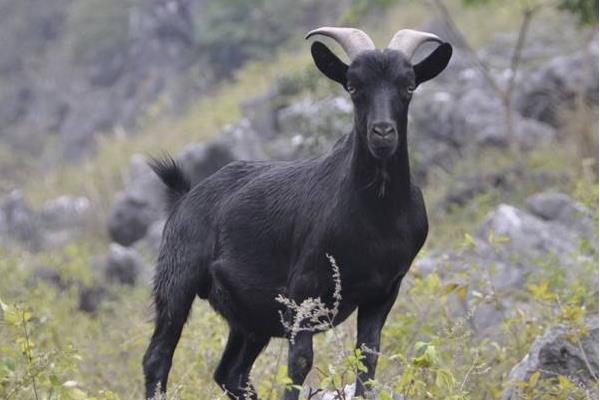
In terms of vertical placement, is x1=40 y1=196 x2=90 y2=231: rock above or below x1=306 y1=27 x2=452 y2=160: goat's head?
above

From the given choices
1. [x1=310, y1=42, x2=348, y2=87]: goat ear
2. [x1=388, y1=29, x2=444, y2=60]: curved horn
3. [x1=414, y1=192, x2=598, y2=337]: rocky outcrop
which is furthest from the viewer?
[x1=414, y1=192, x2=598, y2=337]: rocky outcrop

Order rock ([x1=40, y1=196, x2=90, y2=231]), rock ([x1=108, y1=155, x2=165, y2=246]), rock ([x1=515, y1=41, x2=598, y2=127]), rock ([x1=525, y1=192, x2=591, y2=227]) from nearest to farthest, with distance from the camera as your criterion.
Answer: rock ([x1=525, y1=192, x2=591, y2=227]), rock ([x1=515, y1=41, x2=598, y2=127]), rock ([x1=108, y1=155, x2=165, y2=246]), rock ([x1=40, y1=196, x2=90, y2=231])

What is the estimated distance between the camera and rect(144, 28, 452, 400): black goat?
6.04 metres

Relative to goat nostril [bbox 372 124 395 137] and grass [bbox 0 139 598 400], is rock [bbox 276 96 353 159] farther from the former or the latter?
goat nostril [bbox 372 124 395 137]

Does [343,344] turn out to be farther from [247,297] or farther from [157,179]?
[157,179]

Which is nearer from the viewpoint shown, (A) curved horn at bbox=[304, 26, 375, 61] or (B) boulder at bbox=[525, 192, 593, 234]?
(A) curved horn at bbox=[304, 26, 375, 61]

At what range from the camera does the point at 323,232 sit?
6145mm

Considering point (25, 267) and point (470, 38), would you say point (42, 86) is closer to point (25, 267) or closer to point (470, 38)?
point (470, 38)

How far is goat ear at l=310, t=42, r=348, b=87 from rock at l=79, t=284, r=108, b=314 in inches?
416

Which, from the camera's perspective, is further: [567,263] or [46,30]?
[46,30]

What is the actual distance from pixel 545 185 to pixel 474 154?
2832 millimetres

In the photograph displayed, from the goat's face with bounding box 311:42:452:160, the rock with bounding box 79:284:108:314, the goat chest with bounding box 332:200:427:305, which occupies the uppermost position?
the goat's face with bounding box 311:42:452:160

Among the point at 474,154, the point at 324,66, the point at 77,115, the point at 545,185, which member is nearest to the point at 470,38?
the point at 474,154

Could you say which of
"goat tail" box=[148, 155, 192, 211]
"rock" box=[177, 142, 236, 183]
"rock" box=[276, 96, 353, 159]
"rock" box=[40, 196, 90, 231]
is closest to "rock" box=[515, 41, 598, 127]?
"rock" box=[276, 96, 353, 159]
